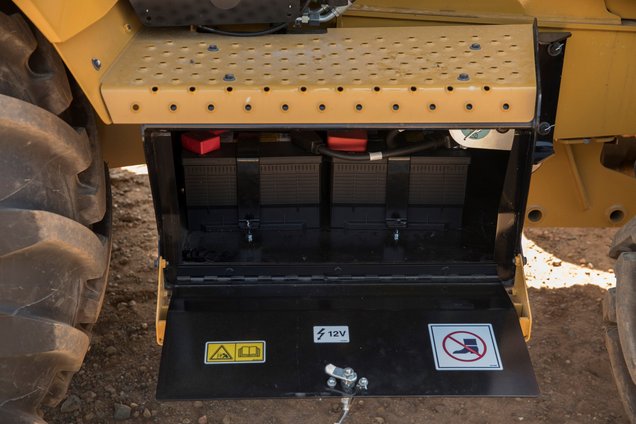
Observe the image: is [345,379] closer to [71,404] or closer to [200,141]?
[200,141]

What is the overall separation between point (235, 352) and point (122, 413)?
2.42ft

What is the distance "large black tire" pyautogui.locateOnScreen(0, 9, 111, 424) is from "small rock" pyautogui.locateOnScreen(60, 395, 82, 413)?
0.78 metres

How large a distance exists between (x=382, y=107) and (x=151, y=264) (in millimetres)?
1878

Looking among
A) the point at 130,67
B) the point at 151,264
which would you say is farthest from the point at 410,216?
the point at 151,264

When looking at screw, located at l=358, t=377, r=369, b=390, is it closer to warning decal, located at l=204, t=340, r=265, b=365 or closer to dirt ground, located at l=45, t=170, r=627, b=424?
warning decal, located at l=204, t=340, r=265, b=365

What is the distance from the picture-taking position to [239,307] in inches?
86.2

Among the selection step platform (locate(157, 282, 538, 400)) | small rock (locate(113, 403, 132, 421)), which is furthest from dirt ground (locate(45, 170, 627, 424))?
step platform (locate(157, 282, 538, 400))

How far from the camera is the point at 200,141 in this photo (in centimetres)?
235

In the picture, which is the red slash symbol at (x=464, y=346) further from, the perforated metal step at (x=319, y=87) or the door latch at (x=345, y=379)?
the perforated metal step at (x=319, y=87)

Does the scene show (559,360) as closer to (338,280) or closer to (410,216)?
(410,216)

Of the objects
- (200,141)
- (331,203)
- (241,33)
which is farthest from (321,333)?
(241,33)

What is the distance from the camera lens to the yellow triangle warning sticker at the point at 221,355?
6.82ft

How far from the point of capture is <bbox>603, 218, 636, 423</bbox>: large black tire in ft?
6.14

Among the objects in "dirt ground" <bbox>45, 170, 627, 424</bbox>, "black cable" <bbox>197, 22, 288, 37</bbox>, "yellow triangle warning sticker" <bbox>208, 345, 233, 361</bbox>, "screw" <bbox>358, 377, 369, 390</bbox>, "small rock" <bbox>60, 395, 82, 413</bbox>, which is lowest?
"dirt ground" <bbox>45, 170, 627, 424</bbox>
